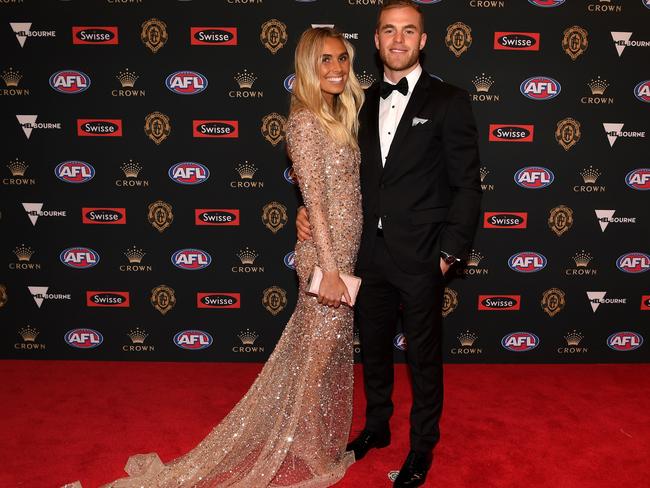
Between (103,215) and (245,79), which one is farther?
(103,215)

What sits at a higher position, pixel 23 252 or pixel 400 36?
pixel 400 36

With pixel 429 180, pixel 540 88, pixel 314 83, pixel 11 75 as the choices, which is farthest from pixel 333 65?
pixel 11 75

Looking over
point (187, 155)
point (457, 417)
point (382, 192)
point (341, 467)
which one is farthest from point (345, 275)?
point (187, 155)

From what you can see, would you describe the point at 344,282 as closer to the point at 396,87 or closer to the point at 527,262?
the point at 396,87

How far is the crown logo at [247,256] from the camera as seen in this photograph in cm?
389

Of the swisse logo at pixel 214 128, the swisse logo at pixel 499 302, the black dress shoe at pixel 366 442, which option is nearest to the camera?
the black dress shoe at pixel 366 442

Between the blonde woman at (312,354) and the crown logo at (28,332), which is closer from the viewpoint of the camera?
the blonde woman at (312,354)

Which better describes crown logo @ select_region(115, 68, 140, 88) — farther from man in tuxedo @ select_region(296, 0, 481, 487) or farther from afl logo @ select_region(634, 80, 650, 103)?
afl logo @ select_region(634, 80, 650, 103)

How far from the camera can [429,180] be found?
245 centimetres

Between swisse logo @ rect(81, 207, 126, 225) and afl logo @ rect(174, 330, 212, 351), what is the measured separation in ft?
2.89

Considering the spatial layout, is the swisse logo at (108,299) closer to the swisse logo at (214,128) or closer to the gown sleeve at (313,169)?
the swisse logo at (214,128)

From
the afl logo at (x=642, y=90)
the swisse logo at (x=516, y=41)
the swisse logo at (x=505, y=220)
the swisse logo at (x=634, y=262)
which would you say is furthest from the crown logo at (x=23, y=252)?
the afl logo at (x=642, y=90)

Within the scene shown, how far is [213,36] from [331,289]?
2040 millimetres

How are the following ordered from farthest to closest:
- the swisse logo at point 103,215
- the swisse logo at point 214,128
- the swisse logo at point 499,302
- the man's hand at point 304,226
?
the swisse logo at point 499,302 < the swisse logo at point 103,215 < the swisse logo at point 214,128 < the man's hand at point 304,226
